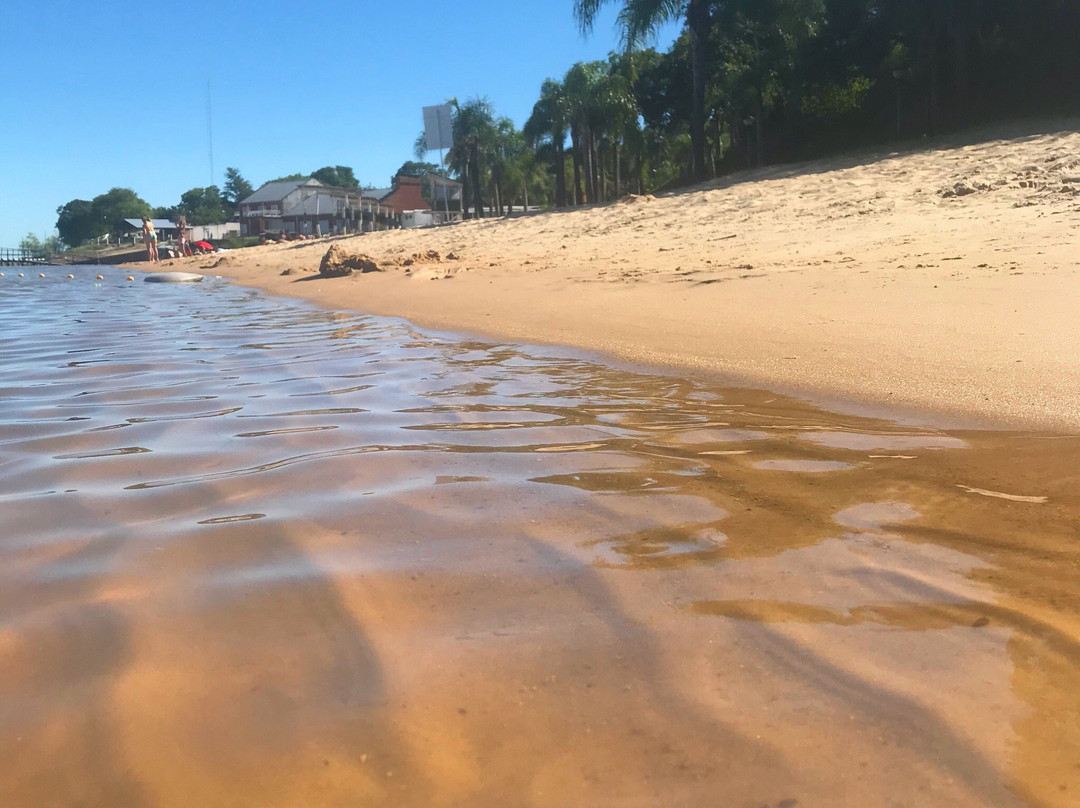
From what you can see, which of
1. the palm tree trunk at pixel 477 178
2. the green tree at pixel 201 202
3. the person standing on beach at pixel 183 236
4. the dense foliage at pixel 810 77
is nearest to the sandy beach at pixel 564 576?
the dense foliage at pixel 810 77

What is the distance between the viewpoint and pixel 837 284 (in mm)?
5949

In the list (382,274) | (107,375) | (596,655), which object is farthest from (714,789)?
(382,274)

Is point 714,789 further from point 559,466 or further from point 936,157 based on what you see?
point 936,157

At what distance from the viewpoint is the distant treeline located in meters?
18.1

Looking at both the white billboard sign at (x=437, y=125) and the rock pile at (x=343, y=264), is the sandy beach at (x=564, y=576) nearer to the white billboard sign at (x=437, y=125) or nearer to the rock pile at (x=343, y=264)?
the rock pile at (x=343, y=264)

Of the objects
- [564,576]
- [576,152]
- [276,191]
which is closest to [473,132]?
[576,152]

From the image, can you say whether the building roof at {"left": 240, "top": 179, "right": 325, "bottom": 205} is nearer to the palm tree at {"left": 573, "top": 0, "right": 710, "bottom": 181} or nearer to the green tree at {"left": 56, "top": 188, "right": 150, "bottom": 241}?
the green tree at {"left": 56, "top": 188, "right": 150, "bottom": 241}

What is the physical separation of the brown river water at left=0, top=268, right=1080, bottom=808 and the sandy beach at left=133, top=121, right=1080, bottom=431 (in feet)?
2.55

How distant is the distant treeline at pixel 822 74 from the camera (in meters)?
18.1

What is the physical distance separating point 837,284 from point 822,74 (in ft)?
62.7

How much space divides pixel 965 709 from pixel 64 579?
1851 mm

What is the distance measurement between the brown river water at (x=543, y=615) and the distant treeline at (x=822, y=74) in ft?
57.7

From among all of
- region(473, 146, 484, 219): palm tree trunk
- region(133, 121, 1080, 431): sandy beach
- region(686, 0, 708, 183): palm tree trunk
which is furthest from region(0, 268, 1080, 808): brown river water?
region(473, 146, 484, 219): palm tree trunk

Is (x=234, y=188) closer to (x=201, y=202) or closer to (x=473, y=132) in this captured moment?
(x=201, y=202)
